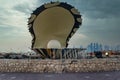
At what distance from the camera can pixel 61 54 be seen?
6122cm

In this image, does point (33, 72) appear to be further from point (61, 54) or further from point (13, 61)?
point (61, 54)

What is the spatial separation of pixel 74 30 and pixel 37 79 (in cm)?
2541

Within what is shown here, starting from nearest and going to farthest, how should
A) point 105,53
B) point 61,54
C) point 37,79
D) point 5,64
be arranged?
point 37,79, point 5,64, point 61,54, point 105,53

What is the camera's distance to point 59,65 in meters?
50.9

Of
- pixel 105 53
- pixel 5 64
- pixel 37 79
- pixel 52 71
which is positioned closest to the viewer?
pixel 37 79

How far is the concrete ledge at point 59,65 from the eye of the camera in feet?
168

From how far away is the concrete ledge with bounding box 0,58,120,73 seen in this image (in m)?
51.1

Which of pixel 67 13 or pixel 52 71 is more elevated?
pixel 67 13

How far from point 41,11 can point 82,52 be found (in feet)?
43.6

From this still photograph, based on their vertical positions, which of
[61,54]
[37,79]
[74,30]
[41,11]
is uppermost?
[41,11]

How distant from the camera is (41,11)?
61.4 m

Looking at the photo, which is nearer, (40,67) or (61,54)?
(40,67)

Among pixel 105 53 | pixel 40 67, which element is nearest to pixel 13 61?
pixel 40 67

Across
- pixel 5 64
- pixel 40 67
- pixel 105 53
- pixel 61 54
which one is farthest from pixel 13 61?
pixel 105 53
